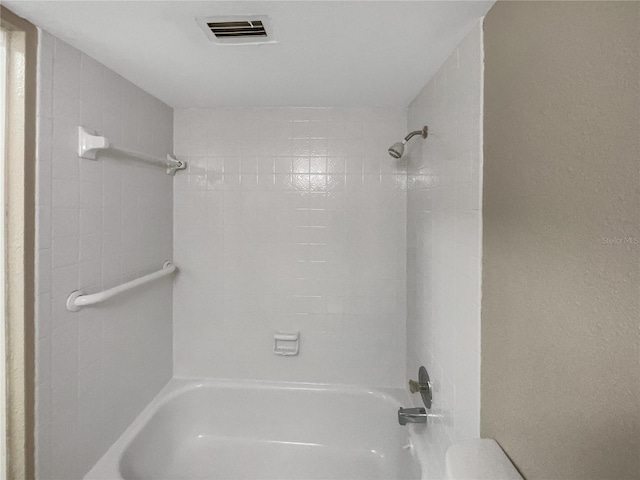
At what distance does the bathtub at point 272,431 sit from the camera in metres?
1.75

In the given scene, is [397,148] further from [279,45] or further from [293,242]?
[293,242]

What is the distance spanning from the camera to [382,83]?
1511 millimetres

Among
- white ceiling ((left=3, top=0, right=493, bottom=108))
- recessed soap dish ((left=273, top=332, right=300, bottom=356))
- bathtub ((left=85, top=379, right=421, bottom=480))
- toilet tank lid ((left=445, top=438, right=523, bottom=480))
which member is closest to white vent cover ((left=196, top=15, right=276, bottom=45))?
white ceiling ((left=3, top=0, right=493, bottom=108))

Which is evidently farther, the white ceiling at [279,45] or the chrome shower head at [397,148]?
the chrome shower head at [397,148]

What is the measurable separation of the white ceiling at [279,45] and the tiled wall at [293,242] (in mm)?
251

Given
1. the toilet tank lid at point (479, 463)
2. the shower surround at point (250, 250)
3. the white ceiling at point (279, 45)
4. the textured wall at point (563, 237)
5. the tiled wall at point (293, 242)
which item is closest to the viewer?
the textured wall at point (563, 237)

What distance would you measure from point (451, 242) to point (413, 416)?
0.80m

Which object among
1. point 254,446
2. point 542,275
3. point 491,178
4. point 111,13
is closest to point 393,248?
point 491,178

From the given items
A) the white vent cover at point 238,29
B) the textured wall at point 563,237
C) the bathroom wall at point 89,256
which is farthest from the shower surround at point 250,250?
the white vent cover at point 238,29

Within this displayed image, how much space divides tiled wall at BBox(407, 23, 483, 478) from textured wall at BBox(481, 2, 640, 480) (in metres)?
0.07

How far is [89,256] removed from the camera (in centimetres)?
125

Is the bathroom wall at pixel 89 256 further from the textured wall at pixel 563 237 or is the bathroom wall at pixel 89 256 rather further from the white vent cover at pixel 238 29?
the textured wall at pixel 563 237

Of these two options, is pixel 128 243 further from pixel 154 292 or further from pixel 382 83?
pixel 382 83

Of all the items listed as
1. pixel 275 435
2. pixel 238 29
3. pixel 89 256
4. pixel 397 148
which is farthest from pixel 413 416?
pixel 238 29
